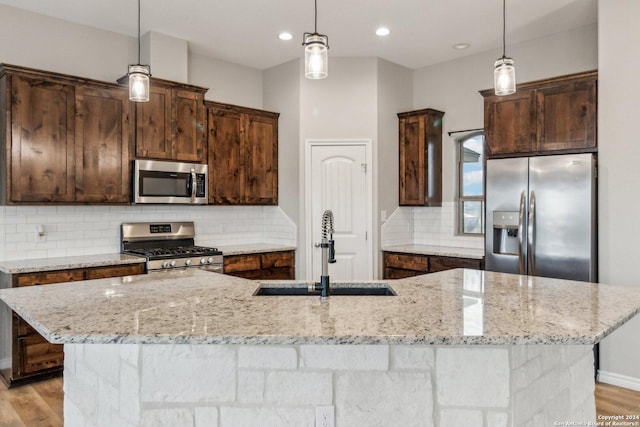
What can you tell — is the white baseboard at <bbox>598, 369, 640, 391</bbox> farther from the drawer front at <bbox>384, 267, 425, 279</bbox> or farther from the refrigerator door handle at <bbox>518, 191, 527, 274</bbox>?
the drawer front at <bbox>384, 267, 425, 279</bbox>

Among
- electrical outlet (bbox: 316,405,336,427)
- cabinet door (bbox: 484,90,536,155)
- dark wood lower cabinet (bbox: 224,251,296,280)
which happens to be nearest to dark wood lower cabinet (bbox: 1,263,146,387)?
dark wood lower cabinet (bbox: 224,251,296,280)

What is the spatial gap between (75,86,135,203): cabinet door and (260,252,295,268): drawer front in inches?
59.0

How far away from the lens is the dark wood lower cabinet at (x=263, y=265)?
15.0ft

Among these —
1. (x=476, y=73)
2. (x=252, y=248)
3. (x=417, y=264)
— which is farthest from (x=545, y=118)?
(x=252, y=248)

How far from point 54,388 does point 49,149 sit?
1834 millimetres

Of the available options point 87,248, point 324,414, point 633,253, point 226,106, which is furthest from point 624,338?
point 87,248

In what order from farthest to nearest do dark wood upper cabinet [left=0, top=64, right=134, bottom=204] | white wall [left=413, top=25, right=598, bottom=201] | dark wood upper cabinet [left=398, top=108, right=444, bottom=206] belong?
dark wood upper cabinet [left=398, top=108, right=444, bottom=206] < white wall [left=413, top=25, right=598, bottom=201] < dark wood upper cabinet [left=0, top=64, right=134, bottom=204]

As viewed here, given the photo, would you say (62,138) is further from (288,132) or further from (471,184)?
(471,184)

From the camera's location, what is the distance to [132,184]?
4141mm

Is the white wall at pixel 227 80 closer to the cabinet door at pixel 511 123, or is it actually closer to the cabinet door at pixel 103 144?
the cabinet door at pixel 103 144

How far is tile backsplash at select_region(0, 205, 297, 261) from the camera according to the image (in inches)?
151

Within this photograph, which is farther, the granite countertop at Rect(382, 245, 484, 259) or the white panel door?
the white panel door

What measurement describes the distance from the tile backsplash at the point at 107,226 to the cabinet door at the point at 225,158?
0.35 meters

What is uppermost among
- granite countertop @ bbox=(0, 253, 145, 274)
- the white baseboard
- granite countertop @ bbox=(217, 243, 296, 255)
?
granite countertop @ bbox=(217, 243, 296, 255)
